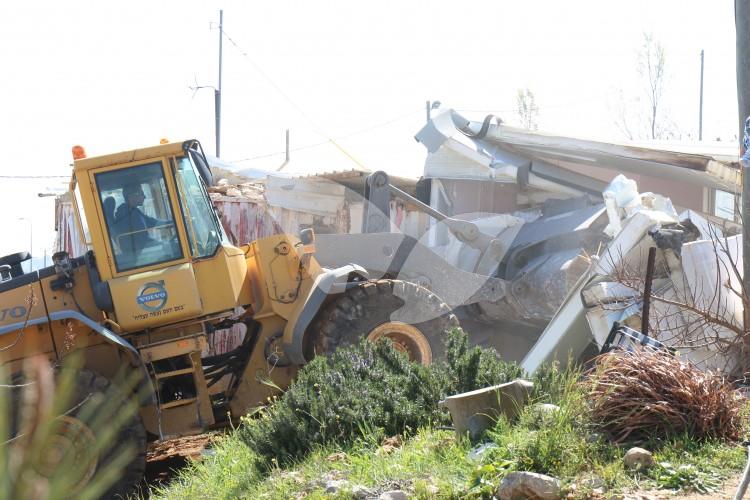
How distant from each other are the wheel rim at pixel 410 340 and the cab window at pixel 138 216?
210 cm

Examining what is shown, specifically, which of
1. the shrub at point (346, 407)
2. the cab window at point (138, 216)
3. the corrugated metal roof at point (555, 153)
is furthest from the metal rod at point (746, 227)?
the corrugated metal roof at point (555, 153)

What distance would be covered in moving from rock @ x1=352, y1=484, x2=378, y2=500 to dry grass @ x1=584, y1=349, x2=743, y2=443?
128 centimetres

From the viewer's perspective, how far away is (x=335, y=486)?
18.1 ft

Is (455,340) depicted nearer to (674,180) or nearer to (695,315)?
(695,315)

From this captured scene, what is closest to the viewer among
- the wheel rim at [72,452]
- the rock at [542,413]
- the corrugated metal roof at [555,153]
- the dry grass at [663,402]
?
the dry grass at [663,402]

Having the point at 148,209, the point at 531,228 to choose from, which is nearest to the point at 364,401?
the point at 148,209

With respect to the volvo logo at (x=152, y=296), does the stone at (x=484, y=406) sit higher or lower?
lower

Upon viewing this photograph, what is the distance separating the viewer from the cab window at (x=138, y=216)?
8.29 metres

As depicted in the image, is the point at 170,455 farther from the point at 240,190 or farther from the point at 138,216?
the point at 240,190

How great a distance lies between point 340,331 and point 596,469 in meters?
4.35

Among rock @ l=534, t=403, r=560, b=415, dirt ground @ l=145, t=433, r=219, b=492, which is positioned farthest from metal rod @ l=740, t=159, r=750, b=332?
dirt ground @ l=145, t=433, r=219, b=492

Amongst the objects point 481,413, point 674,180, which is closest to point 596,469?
point 481,413

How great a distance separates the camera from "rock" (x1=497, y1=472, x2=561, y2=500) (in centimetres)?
464

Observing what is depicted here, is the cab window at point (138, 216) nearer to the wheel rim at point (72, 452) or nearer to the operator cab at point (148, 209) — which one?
the operator cab at point (148, 209)
